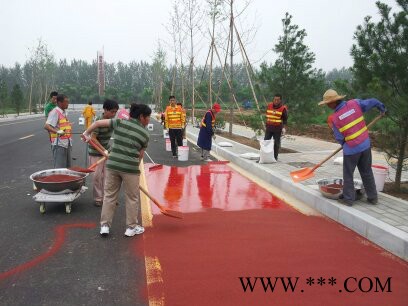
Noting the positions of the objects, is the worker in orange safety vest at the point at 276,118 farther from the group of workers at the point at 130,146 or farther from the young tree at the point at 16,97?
the young tree at the point at 16,97

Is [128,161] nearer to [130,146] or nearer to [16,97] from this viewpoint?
[130,146]

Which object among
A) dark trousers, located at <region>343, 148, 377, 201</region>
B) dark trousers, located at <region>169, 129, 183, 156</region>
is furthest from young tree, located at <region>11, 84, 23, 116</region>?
dark trousers, located at <region>343, 148, 377, 201</region>

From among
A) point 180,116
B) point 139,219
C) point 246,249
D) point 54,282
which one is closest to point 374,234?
point 246,249

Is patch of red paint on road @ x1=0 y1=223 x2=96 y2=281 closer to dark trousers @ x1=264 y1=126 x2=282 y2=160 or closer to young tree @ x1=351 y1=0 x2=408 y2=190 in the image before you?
young tree @ x1=351 y1=0 x2=408 y2=190

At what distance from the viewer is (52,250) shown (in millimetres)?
Result: 3920

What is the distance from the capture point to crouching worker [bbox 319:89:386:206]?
4926 millimetres

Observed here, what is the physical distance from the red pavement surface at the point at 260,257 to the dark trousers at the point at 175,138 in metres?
4.68

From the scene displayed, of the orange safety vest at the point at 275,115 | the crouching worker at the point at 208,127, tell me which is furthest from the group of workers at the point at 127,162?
the crouching worker at the point at 208,127

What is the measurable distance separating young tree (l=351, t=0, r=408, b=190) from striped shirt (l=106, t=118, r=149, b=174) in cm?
343

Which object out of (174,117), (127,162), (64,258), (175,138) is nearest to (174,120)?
(174,117)

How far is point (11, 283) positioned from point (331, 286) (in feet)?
8.93

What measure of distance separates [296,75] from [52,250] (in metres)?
8.45

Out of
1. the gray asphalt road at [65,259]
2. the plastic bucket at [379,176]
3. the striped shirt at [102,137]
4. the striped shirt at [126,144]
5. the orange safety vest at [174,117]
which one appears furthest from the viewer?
the orange safety vest at [174,117]

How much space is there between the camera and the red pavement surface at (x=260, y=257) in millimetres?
3072
